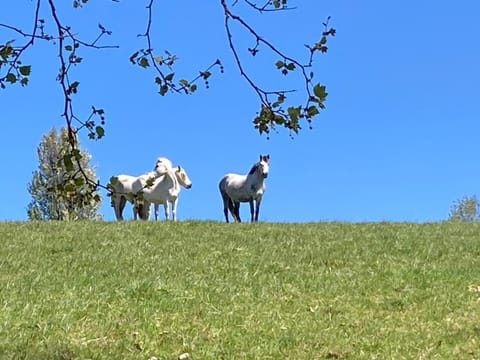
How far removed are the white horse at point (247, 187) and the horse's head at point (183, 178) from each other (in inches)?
38.6

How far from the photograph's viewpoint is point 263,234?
11.6 metres

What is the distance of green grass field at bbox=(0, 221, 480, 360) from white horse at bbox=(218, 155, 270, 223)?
6248 mm

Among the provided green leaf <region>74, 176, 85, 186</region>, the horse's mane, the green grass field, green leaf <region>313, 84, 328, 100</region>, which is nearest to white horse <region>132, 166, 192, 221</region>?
the horse's mane

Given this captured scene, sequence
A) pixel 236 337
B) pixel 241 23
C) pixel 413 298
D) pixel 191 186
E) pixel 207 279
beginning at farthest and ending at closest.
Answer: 1. pixel 191 186
2. pixel 207 279
3. pixel 413 298
4. pixel 236 337
5. pixel 241 23

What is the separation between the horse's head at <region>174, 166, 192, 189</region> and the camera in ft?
60.9

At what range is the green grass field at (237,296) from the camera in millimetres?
5496

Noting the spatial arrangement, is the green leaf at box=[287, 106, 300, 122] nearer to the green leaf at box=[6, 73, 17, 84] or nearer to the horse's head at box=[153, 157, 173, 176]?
the green leaf at box=[6, 73, 17, 84]

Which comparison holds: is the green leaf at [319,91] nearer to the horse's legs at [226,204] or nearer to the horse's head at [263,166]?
the horse's head at [263,166]

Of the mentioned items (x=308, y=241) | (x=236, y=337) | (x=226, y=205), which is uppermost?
(x=226, y=205)

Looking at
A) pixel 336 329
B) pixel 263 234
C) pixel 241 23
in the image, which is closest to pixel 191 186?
pixel 263 234

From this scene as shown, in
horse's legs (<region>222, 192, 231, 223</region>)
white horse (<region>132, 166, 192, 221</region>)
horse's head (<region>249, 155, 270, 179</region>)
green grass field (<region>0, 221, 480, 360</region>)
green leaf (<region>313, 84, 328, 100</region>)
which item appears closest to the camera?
green leaf (<region>313, 84, 328, 100</region>)

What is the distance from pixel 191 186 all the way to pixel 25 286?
11384 mm

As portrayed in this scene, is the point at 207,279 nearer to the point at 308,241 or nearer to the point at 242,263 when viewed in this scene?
the point at 242,263

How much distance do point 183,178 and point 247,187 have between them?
1634mm
